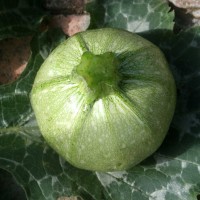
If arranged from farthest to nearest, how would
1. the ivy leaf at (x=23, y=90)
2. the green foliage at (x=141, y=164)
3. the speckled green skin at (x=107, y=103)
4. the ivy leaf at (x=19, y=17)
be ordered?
the ivy leaf at (x=19, y=17)
the ivy leaf at (x=23, y=90)
the green foliage at (x=141, y=164)
the speckled green skin at (x=107, y=103)

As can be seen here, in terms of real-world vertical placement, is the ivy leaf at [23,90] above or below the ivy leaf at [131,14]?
below

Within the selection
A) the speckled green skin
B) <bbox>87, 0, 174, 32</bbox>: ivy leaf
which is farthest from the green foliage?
the speckled green skin

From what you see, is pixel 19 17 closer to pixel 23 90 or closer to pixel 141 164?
pixel 23 90

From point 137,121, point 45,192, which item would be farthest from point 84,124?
point 45,192

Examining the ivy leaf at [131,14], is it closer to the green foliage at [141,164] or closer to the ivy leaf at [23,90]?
the green foliage at [141,164]

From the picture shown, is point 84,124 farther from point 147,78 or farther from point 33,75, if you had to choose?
point 33,75

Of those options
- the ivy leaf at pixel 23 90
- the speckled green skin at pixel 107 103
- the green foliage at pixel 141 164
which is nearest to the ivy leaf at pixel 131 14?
the green foliage at pixel 141 164
